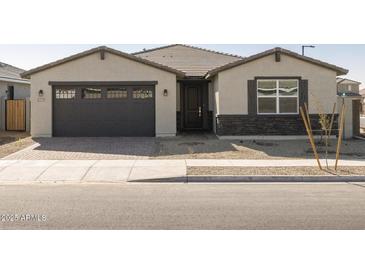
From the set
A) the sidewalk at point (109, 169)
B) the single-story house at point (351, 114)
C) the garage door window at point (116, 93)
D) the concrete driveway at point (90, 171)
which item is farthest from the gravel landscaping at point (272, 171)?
the single-story house at point (351, 114)

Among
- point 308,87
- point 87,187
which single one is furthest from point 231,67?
point 87,187

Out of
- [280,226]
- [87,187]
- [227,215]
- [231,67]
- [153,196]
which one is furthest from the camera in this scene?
[231,67]

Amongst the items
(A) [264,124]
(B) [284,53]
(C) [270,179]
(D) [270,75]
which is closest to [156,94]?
(A) [264,124]

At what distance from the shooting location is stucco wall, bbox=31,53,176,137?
18812 millimetres

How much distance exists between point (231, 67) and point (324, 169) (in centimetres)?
832

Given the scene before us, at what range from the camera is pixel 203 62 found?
23.5 metres

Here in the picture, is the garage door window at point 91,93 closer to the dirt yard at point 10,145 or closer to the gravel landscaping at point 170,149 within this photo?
the gravel landscaping at point 170,149

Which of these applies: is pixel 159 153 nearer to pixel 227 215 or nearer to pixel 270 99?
pixel 270 99

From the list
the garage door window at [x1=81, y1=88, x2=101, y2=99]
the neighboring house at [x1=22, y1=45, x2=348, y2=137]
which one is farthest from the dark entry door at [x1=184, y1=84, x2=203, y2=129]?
the garage door window at [x1=81, y1=88, x2=101, y2=99]

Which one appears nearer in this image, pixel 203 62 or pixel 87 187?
pixel 87 187

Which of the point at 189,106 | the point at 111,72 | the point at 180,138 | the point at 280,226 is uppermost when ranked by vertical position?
the point at 111,72

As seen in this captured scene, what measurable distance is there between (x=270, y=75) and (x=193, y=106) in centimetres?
523

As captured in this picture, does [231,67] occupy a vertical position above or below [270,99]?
above

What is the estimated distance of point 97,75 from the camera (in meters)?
18.8
